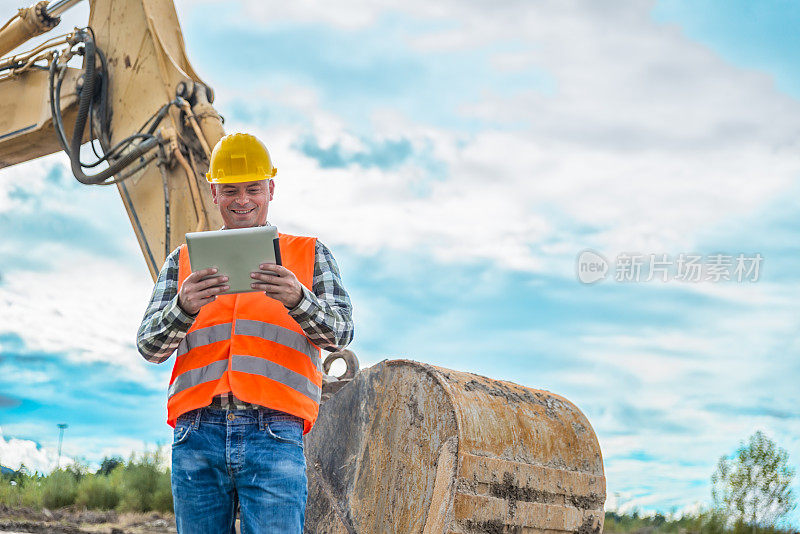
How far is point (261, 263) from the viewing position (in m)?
2.09

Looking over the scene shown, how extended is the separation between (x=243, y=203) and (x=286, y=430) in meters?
0.64

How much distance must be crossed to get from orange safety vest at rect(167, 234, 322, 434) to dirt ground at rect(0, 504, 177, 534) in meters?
5.52

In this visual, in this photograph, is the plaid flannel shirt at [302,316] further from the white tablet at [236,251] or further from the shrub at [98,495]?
the shrub at [98,495]

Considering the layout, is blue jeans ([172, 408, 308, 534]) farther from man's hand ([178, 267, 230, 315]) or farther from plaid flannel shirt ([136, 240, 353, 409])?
man's hand ([178, 267, 230, 315])

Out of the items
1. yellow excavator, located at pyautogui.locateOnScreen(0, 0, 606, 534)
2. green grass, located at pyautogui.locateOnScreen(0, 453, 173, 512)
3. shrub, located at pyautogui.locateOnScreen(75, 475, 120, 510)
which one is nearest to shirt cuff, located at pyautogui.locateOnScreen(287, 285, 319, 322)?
yellow excavator, located at pyautogui.locateOnScreen(0, 0, 606, 534)

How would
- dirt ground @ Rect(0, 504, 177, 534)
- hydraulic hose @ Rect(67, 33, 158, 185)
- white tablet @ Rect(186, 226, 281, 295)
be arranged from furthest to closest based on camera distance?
dirt ground @ Rect(0, 504, 177, 534), hydraulic hose @ Rect(67, 33, 158, 185), white tablet @ Rect(186, 226, 281, 295)

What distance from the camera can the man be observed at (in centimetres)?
213

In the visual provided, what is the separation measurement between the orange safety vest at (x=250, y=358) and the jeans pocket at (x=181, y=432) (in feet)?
0.10

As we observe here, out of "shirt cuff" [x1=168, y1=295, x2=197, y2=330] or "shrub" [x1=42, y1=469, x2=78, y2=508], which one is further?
"shrub" [x1=42, y1=469, x2=78, y2=508]

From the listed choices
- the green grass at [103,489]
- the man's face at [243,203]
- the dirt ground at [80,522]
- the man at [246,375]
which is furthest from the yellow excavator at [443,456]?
the green grass at [103,489]

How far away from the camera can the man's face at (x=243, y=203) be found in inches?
89.6

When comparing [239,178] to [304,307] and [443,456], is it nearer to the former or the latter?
[304,307]

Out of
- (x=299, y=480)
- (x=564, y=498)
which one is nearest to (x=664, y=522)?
(x=564, y=498)

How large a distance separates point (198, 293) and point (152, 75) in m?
3.69
